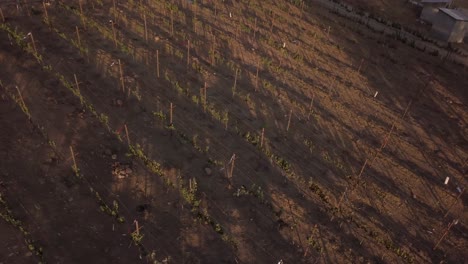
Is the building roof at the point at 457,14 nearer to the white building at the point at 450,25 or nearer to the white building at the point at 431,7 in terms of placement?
the white building at the point at 450,25

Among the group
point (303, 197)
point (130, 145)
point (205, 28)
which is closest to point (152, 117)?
point (130, 145)

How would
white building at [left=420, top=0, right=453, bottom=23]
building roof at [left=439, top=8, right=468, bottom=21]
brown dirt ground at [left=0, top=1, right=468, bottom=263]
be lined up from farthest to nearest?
white building at [left=420, top=0, right=453, bottom=23] → building roof at [left=439, top=8, right=468, bottom=21] → brown dirt ground at [left=0, top=1, right=468, bottom=263]

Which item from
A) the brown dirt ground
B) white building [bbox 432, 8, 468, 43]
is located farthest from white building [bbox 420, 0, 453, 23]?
the brown dirt ground

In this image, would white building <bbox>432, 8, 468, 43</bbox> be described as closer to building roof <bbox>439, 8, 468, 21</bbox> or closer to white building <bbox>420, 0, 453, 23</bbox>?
building roof <bbox>439, 8, 468, 21</bbox>

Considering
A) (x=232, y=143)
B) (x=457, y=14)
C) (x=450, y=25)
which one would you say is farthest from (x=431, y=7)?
(x=232, y=143)

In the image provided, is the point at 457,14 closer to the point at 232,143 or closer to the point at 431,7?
the point at 431,7

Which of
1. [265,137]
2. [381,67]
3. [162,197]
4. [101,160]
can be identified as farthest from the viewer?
[381,67]

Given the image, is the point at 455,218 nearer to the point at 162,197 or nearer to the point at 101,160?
the point at 162,197

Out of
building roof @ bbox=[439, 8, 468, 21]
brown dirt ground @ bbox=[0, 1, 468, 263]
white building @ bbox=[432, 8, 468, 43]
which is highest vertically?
building roof @ bbox=[439, 8, 468, 21]
